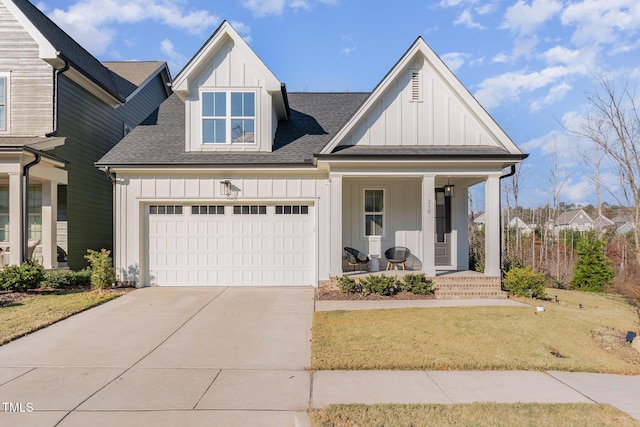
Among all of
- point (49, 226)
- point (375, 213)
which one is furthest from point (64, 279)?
point (375, 213)

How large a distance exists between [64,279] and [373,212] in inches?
365

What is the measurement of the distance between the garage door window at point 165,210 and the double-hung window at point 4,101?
212 inches

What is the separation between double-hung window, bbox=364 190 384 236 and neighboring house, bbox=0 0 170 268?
9715 millimetres

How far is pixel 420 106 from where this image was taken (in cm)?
1078

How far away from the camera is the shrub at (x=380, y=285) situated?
986 centimetres

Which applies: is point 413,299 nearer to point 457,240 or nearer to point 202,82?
point 457,240

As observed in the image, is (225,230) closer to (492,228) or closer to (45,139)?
(45,139)

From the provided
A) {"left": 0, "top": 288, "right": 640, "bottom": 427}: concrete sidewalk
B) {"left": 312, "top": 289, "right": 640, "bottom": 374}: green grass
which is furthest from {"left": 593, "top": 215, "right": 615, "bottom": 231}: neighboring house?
{"left": 0, "top": 288, "right": 640, "bottom": 427}: concrete sidewalk

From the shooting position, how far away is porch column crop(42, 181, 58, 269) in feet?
37.3

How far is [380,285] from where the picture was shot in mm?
9875

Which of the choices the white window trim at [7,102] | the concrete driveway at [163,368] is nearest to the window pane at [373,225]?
the concrete driveway at [163,368]

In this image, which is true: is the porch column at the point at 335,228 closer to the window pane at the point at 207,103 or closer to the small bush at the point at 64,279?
→ the window pane at the point at 207,103

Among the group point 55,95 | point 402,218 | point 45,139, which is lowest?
point 402,218

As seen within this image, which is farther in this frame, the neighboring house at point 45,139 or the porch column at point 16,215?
the neighboring house at point 45,139
